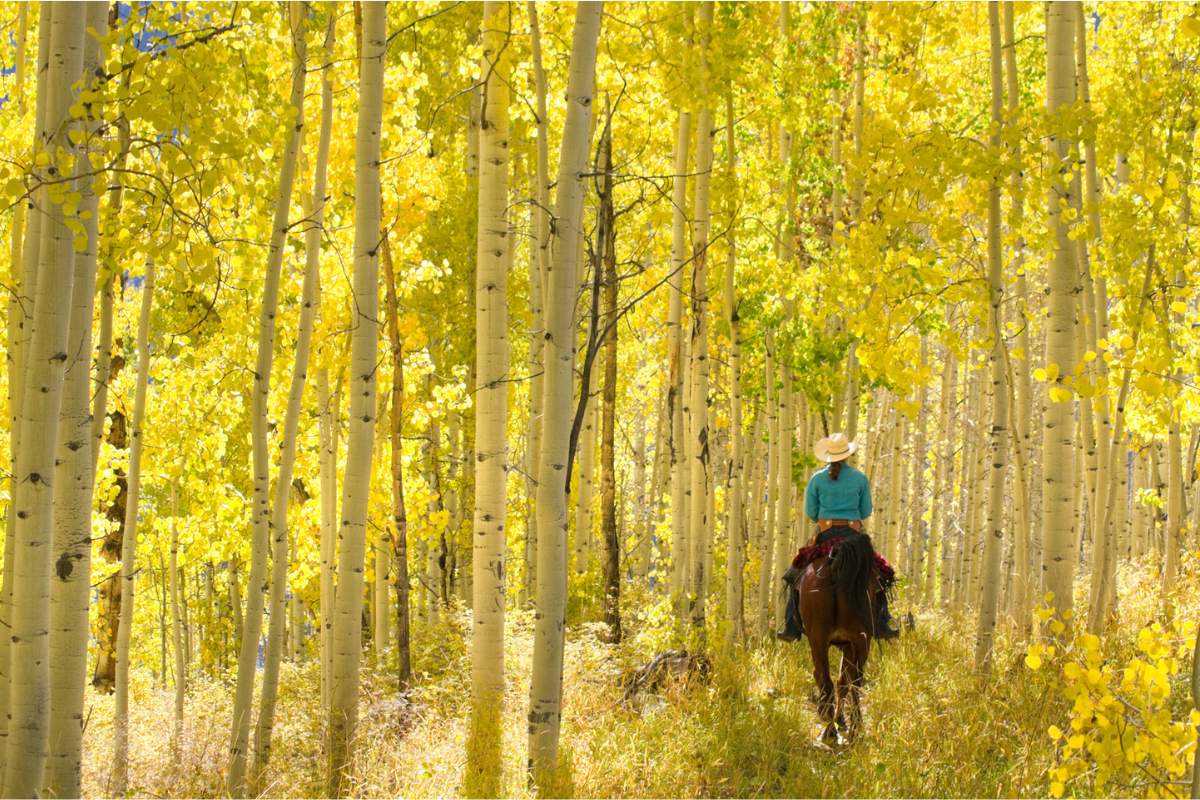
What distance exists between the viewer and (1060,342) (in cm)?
577

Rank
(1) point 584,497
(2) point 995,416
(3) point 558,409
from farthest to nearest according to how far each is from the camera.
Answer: (1) point 584,497
(2) point 995,416
(3) point 558,409

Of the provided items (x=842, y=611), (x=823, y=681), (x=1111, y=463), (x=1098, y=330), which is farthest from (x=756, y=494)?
(x=842, y=611)

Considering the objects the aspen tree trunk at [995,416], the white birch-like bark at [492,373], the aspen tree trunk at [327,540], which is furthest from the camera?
the aspen tree trunk at [327,540]

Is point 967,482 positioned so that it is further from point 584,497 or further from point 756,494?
point 584,497

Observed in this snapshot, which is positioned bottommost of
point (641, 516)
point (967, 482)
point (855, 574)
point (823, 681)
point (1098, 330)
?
point (823, 681)

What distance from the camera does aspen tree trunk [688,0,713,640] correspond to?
7078mm

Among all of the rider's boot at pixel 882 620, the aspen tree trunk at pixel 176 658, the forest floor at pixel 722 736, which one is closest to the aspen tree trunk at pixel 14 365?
the forest floor at pixel 722 736

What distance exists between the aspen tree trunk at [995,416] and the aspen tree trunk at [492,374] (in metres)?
3.51

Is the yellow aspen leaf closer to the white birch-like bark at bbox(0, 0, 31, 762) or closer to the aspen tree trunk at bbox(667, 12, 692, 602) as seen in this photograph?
the white birch-like bark at bbox(0, 0, 31, 762)

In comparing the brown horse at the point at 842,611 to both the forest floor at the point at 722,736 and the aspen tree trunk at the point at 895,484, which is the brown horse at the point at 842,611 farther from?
the aspen tree trunk at the point at 895,484

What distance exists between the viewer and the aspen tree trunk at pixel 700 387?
7078 mm

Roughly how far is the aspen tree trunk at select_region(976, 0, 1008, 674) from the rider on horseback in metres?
0.97

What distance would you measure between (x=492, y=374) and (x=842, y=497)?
2546 millimetres

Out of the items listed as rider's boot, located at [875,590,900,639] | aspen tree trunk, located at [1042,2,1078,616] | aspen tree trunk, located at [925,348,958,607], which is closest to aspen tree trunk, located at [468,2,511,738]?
rider's boot, located at [875,590,900,639]
